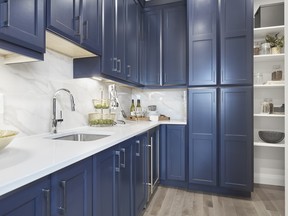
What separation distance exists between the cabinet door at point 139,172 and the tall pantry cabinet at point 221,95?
0.84 m

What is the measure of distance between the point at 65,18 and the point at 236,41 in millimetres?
2039

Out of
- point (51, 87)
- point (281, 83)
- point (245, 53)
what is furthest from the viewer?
point (281, 83)

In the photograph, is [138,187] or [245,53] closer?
[138,187]

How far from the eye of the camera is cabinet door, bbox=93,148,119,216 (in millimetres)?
1087

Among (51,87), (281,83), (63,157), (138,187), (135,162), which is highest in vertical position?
(281,83)

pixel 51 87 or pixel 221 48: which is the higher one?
pixel 221 48

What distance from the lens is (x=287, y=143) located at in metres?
1.08

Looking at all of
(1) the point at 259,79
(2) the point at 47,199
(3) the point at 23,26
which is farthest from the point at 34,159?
(1) the point at 259,79

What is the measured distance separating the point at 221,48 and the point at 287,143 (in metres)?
1.68

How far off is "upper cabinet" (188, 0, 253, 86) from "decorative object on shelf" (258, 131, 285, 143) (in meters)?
0.81

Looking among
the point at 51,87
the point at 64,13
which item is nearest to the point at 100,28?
the point at 64,13

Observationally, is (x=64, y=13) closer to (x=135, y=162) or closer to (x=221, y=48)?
(x=135, y=162)

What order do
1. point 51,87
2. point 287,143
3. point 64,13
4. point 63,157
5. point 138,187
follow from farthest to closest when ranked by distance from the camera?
point 138,187
point 51,87
point 64,13
point 287,143
point 63,157

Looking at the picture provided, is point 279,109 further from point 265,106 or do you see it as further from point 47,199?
point 47,199
